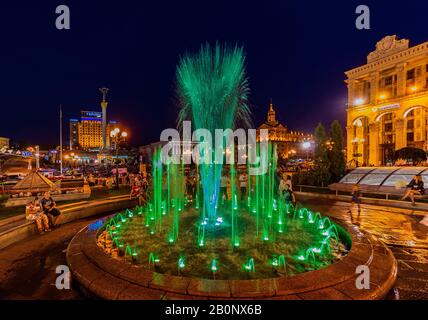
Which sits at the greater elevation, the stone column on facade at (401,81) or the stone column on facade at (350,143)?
the stone column on facade at (401,81)

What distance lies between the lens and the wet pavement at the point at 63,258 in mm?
4293

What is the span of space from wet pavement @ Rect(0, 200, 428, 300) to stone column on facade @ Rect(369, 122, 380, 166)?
3344 cm

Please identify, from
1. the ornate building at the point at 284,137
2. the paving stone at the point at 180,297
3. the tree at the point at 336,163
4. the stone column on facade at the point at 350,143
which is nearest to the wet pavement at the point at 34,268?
the paving stone at the point at 180,297

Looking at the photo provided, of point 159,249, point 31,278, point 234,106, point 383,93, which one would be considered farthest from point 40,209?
point 383,93

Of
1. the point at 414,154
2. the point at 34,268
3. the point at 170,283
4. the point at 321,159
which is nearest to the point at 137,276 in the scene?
the point at 170,283

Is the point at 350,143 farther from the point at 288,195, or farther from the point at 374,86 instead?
the point at 288,195

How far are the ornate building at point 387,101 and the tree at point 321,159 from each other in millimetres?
15538

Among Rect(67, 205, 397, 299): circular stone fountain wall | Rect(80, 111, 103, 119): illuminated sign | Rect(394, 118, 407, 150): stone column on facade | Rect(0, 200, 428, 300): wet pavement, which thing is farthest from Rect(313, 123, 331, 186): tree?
Rect(80, 111, 103, 119): illuminated sign

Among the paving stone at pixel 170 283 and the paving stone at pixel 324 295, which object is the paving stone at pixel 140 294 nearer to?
the paving stone at pixel 170 283

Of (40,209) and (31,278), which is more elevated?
(40,209)

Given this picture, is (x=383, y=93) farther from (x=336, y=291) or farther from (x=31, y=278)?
(x=31, y=278)

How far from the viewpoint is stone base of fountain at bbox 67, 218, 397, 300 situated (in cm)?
380
